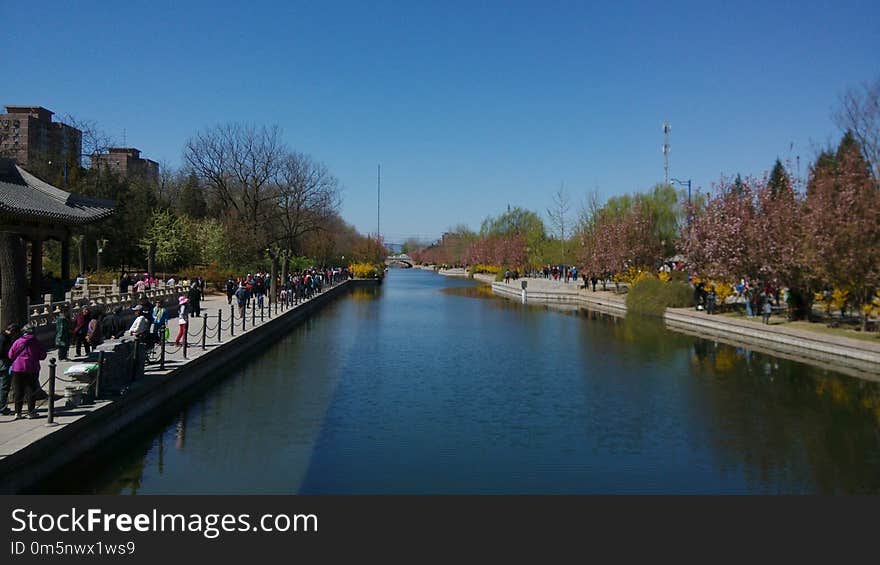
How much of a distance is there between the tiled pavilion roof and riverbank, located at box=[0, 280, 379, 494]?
735cm

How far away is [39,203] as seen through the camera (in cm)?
2758

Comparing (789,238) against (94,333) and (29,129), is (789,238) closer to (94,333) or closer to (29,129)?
(94,333)

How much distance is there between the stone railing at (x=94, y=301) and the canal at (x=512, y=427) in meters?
5.74

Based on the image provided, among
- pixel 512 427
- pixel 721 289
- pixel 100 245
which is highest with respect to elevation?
pixel 100 245

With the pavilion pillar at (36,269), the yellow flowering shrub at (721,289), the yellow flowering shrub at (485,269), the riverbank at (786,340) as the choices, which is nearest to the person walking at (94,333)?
the pavilion pillar at (36,269)

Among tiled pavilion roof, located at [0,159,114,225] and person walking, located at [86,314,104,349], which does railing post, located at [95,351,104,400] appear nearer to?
person walking, located at [86,314,104,349]

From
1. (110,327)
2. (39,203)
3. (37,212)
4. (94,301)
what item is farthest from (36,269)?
(110,327)

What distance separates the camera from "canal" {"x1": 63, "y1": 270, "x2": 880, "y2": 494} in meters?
11.4

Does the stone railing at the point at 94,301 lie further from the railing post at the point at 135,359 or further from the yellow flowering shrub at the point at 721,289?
the yellow flowering shrub at the point at 721,289

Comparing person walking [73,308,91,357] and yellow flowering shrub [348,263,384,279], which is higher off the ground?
yellow flowering shrub [348,263,384,279]

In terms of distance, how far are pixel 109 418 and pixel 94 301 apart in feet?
48.6

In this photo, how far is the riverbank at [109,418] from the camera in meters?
10.1

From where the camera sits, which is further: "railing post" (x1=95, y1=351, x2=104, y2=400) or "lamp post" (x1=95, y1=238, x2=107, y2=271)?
"lamp post" (x1=95, y1=238, x2=107, y2=271)

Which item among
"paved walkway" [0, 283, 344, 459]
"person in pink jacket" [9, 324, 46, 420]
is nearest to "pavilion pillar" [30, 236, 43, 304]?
"paved walkway" [0, 283, 344, 459]
